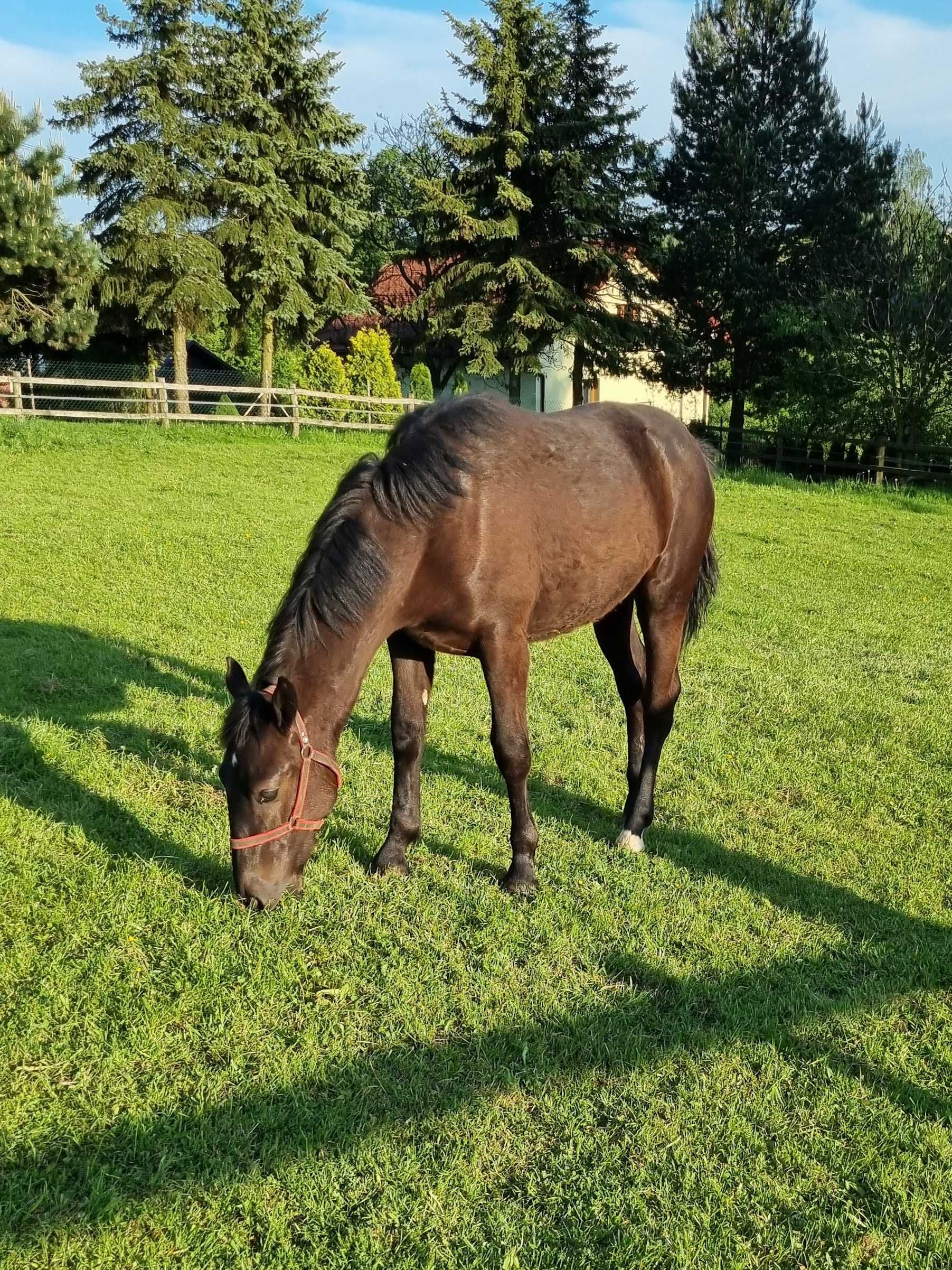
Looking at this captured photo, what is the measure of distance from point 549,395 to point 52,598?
101ft

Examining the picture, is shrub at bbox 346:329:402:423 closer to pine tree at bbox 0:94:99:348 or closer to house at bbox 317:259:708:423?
house at bbox 317:259:708:423

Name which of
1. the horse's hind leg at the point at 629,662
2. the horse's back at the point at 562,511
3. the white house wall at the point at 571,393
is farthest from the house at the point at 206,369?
the horse's back at the point at 562,511

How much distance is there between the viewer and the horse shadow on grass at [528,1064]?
2.29 m

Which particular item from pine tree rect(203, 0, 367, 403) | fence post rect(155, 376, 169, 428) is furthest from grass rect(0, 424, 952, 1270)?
pine tree rect(203, 0, 367, 403)

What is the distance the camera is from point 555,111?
2686 centimetres

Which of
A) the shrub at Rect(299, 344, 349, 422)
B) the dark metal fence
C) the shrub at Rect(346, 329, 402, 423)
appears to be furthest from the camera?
the shrub at Rect(346, 329, 402, 423)

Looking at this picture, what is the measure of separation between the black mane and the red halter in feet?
0.73

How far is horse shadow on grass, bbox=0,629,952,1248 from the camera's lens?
7.51ft

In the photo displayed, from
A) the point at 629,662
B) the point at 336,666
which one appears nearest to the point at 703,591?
the point at 629,662

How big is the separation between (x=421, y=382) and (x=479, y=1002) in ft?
101

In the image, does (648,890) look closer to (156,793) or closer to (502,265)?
(156,793)

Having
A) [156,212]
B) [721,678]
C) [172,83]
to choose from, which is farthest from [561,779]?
[172,83]

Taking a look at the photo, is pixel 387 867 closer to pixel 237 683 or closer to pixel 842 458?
pixel 237 683

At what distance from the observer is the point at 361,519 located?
3447 mm
